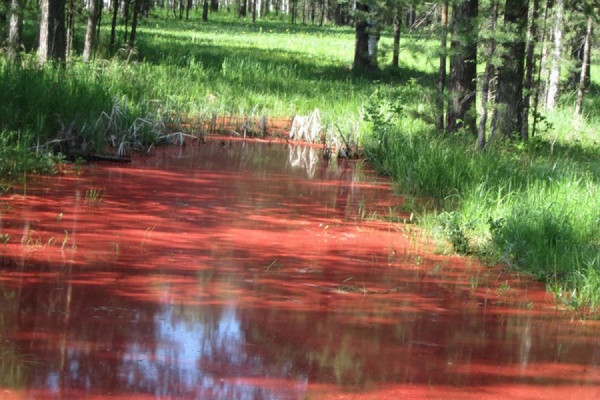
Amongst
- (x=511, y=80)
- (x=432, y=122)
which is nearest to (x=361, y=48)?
(x=432, y=122)

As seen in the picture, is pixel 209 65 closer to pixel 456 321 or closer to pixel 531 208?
pixel 531 208

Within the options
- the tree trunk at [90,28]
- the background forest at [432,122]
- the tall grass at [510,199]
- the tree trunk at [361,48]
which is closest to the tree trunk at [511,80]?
the background forest at [432,122]

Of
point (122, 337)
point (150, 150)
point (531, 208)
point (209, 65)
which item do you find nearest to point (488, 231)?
point (531, 208)

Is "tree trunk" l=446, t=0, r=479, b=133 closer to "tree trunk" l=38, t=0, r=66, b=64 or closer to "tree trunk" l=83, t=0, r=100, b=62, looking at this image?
"tree trunk" l=38, t=0, r=66, b=64

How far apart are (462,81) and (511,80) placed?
0.83 metres

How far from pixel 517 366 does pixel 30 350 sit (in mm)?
2830

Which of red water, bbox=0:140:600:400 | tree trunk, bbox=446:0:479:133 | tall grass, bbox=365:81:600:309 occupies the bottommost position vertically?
red water, bbox=0:140:600:400

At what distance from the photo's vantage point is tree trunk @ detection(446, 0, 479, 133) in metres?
13.0

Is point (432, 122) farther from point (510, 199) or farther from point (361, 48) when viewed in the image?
point (361, 48)

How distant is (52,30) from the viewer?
53.7 ft

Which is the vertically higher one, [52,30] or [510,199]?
[52,30]

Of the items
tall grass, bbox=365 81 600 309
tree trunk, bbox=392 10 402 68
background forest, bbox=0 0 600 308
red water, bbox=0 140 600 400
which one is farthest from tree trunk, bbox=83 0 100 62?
red water, bbox=0 140 600 400

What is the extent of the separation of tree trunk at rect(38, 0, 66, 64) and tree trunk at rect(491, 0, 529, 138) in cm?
778

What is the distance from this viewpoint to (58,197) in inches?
348
